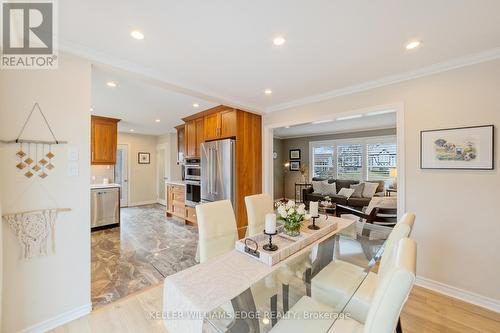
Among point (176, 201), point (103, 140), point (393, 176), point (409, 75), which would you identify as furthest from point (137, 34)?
point (393, 176)

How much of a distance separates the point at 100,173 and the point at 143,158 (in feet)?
5.60

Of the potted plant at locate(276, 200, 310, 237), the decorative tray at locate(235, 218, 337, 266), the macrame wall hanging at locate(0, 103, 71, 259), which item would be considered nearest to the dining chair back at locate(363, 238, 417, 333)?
the decorative tray at locate(235, 218, 337, 266)

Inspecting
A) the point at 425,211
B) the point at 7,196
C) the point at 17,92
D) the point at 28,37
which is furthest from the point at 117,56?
the point at 425,211

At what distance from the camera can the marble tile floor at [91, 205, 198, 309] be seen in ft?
7.89

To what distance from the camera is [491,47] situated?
1950 mm

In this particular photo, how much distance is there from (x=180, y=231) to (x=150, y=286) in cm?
200

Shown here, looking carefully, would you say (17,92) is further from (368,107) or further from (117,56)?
(368,107)

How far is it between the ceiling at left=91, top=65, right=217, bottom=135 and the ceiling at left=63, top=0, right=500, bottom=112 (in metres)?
0.49

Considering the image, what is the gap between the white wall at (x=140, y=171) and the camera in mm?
6809

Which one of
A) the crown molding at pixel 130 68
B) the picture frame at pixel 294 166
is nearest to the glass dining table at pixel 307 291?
the crown molding at pixel 130 68

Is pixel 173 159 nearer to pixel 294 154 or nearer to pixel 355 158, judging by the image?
pixel 294 154

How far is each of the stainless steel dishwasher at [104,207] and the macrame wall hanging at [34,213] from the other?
9.81 ft

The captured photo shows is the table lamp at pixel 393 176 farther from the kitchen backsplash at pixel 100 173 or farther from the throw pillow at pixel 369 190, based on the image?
the kitchen backsplash at pixel 100 173

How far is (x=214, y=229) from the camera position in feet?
6.22
